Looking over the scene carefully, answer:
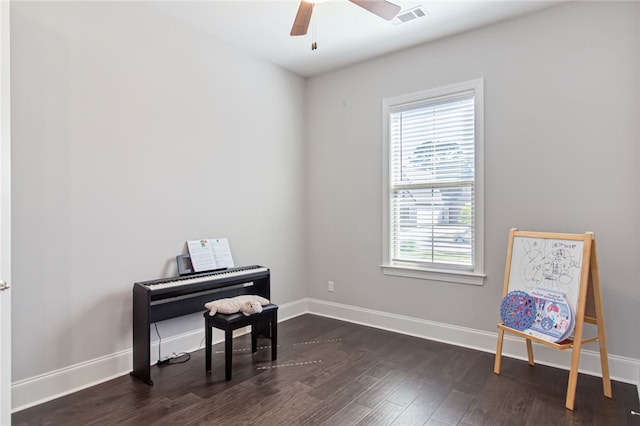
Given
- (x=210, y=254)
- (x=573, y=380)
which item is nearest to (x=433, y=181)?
(x=573, y=380)

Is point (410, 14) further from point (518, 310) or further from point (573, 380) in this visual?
point (573, 380)

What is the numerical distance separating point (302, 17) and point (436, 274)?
8.29 ft

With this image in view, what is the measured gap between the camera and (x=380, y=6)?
7.89 feet

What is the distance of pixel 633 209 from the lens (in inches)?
106

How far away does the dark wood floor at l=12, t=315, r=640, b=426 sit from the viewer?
2227 millimetres

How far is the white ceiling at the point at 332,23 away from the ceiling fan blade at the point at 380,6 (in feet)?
1.74

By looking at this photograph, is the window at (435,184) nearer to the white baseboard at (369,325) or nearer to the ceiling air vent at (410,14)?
the white baseboard at (369,325)

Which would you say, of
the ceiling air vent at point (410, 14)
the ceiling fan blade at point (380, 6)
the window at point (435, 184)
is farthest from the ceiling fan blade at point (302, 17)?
the window at point (435, 184)

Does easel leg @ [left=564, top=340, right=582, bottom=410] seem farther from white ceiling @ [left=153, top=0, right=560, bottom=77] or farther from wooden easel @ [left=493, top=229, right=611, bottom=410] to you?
white ceiling @ [left=153, top=0, right=560, bottom=77]

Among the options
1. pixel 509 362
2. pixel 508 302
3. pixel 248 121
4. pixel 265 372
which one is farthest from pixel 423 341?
pixel 248 121

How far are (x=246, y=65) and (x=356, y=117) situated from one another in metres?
1.30

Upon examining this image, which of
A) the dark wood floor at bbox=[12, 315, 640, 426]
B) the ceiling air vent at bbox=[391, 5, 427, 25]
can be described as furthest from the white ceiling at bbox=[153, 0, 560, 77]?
the dark wood floor at bbox=[12, 315, 640, 426]

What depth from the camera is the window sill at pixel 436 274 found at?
336 cm

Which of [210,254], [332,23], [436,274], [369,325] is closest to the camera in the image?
[332,23]
